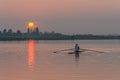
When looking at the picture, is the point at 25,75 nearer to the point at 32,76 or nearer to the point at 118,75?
the point at 32,76

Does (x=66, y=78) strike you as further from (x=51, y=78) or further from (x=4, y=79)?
(x=4, y=79)

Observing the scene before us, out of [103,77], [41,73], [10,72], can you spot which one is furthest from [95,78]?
[10,72]

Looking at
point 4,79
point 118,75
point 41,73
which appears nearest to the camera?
point 4,79

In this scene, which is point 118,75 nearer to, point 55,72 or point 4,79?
point 55,72

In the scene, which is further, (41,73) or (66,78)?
(41,73)

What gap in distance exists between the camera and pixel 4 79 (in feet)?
94.1

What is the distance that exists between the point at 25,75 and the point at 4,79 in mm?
2562

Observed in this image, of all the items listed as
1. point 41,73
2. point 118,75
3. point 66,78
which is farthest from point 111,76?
point 41,73

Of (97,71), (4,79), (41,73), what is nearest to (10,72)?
(41,73)

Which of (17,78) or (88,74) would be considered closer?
(17,78)

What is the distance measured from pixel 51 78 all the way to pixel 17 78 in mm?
2306

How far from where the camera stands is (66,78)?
29.2m

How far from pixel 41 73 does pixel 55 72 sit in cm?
118

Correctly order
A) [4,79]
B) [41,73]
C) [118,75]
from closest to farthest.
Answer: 1. [4,79]
2. [118,75]
3. [41,73]
